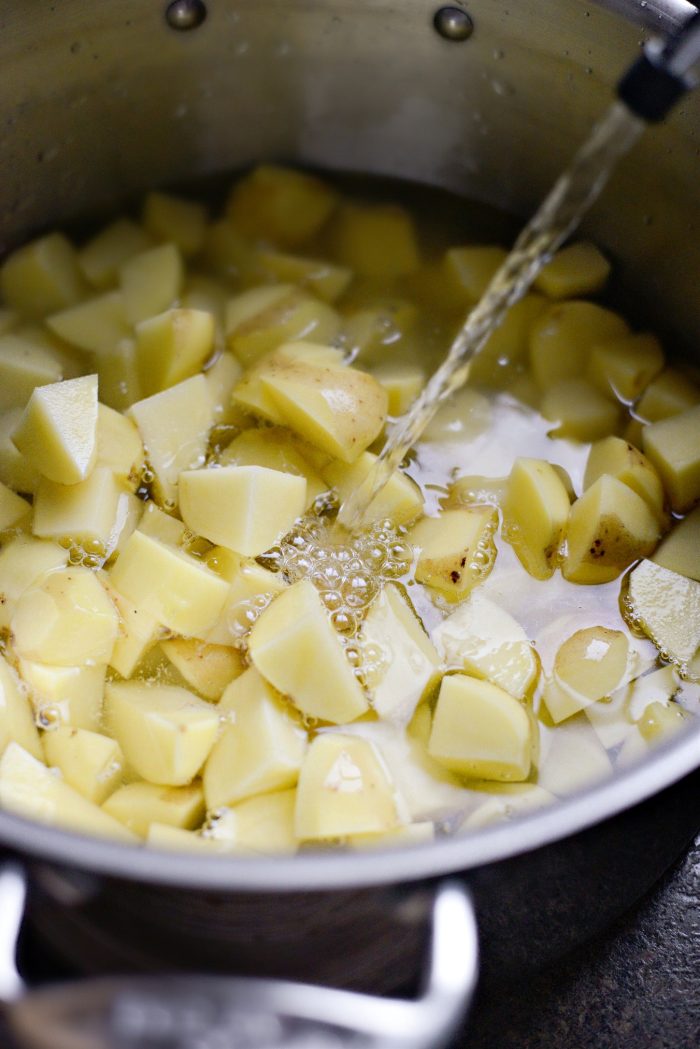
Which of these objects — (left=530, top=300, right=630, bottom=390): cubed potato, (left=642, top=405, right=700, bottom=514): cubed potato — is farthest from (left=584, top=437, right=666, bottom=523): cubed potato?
(left=530, top=300, right=630, bottom=390): cubed potato

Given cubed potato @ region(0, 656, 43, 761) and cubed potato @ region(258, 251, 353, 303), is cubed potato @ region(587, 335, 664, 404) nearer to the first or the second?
cubed potato @ region(258, 251, 353, 303)

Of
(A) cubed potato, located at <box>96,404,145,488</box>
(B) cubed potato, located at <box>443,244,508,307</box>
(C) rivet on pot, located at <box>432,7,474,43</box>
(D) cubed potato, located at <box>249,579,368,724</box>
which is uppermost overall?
(C) rivet on pot, located at <box>432,7,474,43</box>

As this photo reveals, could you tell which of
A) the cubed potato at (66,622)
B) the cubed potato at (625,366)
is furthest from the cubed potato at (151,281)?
the cubed potato at (625,366)

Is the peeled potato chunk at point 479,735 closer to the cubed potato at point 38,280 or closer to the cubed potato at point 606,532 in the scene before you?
the cubed potato at point 606,532

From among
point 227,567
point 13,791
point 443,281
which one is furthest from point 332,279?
point 13,791

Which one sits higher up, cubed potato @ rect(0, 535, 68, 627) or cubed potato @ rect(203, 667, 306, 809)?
cubed potato @ rect(203, 667, 306, 809)

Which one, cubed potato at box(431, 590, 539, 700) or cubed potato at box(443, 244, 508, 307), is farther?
cubed potato at box(443, 244, 508, 307)
